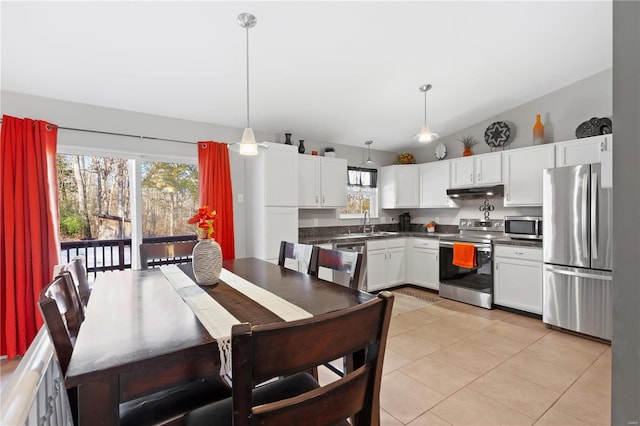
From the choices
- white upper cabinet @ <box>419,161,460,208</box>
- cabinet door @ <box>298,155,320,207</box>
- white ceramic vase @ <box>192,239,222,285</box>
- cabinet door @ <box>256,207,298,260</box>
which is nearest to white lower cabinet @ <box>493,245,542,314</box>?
white upper cabinet @ <box>419,161,460,208</box>

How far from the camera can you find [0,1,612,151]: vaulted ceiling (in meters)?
2.16

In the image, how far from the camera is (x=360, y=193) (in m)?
5.30

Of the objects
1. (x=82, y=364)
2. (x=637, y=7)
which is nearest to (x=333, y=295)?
(x=82, y=364)

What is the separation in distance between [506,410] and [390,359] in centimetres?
88

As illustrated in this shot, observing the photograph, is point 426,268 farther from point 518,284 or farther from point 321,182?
point 321,182

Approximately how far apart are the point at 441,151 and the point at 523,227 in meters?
1.77

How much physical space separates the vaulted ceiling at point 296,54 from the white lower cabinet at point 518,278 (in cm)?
202

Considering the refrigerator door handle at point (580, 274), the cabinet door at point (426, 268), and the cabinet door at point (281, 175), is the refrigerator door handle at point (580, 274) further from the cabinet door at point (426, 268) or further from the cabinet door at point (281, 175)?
the cabinet door at point (281, 175)

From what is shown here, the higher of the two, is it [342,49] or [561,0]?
[561,0]

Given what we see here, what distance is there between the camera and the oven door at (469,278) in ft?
12.7

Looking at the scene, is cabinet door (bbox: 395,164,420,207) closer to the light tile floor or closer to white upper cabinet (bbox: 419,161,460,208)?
white upper cabinet (bbox: 419,161,460,208)

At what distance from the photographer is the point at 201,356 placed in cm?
100

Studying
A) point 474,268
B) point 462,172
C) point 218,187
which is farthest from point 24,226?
point 462,172

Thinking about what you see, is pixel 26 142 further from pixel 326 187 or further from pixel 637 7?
pixel 637 7
